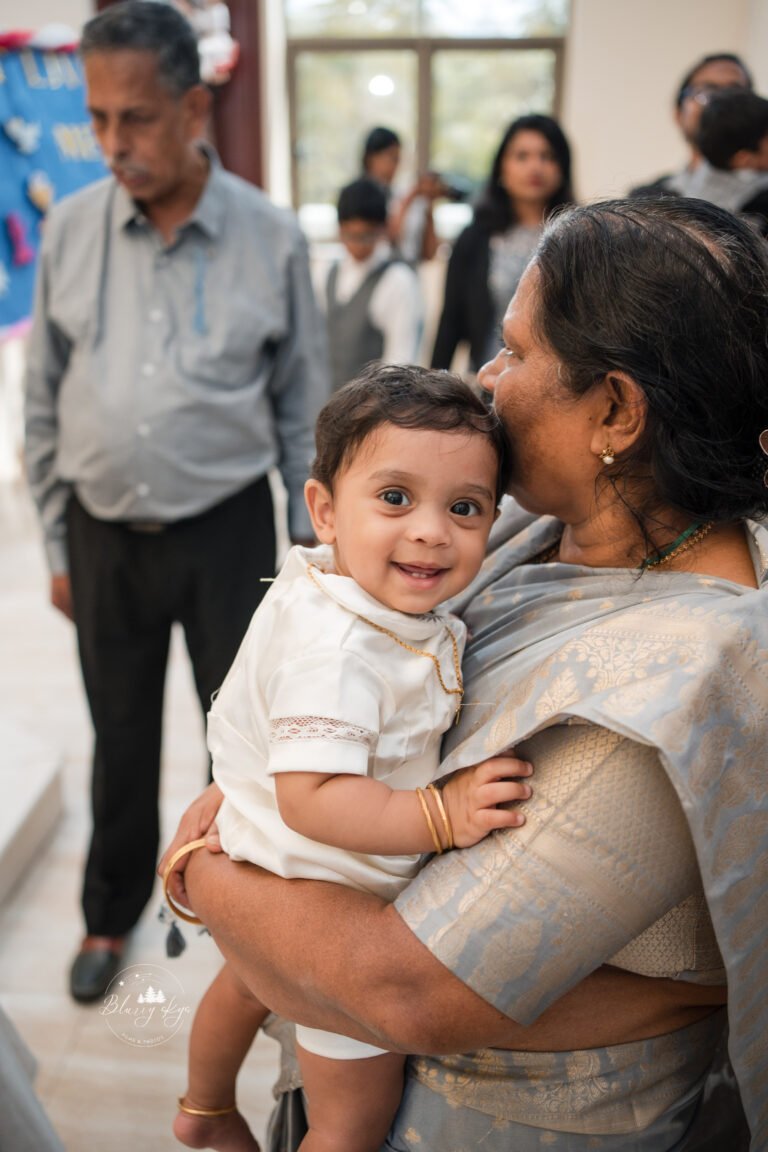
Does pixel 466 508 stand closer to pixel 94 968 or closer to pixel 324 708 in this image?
pixel 324 708

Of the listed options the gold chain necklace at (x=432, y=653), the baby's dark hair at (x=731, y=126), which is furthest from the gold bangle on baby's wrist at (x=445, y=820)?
the baby's dark hair at (x=731, y=126)

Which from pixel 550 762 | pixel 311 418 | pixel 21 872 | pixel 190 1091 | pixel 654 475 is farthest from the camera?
pixel 21 872

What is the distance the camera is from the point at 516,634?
1.01 metres

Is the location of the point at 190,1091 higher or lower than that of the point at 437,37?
lower

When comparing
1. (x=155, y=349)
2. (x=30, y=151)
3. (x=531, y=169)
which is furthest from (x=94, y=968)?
(x=30, y=151)

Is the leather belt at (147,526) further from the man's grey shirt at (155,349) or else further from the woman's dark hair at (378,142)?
the woman's dark hair at (378,142)

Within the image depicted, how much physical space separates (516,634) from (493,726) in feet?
0.53

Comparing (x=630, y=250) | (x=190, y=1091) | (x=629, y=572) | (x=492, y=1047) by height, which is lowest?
(x=190, y=1091)

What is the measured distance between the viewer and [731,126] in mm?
2426

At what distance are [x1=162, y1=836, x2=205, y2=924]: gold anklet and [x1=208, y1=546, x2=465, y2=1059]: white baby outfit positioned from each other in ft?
0.20

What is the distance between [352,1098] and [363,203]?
3.53 meters

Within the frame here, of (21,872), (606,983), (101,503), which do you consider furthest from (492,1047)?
(21,872)

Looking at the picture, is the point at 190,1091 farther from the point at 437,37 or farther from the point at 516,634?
the point at 437,37

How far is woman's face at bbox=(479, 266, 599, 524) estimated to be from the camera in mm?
968
